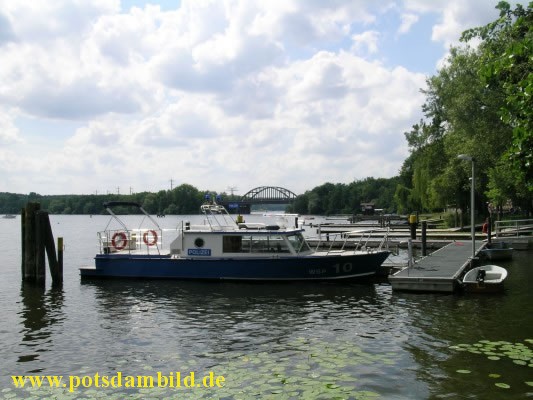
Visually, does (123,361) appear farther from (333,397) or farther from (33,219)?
(33,219)

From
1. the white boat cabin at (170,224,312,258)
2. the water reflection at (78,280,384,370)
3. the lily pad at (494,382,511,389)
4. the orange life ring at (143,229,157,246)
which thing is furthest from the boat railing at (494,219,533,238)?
the lily pad at (494,382,511,389)

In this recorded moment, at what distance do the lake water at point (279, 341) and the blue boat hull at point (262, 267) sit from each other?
23.9 inches

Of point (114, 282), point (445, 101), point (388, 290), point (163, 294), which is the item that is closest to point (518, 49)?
point (388, 290)

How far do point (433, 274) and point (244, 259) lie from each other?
8337mm

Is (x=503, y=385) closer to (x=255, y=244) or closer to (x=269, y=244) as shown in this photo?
(x=269, y=244)

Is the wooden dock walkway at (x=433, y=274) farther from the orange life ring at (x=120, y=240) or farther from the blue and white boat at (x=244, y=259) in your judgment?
the orange life ring at (x=120, y=240)

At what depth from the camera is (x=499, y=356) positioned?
1213cm

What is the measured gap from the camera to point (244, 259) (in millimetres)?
23984

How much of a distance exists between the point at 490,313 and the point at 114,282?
17.2 metres

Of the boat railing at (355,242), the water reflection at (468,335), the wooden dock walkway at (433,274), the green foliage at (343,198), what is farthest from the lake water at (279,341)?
the green foliage at (343,198)

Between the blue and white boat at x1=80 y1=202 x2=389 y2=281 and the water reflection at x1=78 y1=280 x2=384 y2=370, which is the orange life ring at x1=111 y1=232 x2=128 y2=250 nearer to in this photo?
the blue and white boat at x1=80 y1=202 x2=389 y2=281

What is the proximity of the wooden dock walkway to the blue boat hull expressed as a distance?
226 centimetres

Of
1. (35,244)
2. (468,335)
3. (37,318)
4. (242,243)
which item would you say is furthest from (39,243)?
(468,335)

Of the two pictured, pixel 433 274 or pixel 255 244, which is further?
pixel 255 244
